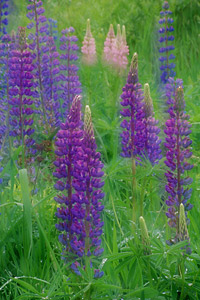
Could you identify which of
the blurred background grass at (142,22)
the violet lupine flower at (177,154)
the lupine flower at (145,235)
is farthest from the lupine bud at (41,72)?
the lupine flower at (145,235)

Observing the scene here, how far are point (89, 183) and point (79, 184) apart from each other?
0.13ft

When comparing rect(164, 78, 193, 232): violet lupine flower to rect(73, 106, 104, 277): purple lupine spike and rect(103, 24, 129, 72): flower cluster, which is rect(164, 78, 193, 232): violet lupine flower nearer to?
rect(73, 106, 104, 277): purple lupine spike

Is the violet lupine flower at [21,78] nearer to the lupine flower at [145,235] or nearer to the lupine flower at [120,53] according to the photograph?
the lupine flower at [120,53]

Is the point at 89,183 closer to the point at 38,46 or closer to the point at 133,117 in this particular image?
the point at 133,117

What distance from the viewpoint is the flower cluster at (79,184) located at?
1.92 m

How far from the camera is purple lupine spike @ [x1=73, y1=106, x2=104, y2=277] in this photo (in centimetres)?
190

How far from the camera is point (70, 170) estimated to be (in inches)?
78.7

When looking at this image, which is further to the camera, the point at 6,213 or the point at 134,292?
the point at 6,213

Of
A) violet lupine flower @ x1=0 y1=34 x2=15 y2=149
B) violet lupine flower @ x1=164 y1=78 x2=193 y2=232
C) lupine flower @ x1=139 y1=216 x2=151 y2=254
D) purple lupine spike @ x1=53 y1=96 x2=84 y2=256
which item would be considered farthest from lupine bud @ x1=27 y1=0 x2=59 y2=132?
lupine flower @ x1=139 y1=216 x2=151 y2=254

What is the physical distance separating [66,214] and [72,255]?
164 mm

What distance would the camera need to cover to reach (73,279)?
6.69 ft

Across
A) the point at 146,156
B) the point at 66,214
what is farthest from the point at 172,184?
the point at 66,214

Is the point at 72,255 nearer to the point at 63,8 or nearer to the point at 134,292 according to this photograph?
the point at 134,292

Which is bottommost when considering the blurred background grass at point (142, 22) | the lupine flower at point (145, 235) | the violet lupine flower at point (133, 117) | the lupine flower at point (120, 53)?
the lupine flower at point (145, 235)
